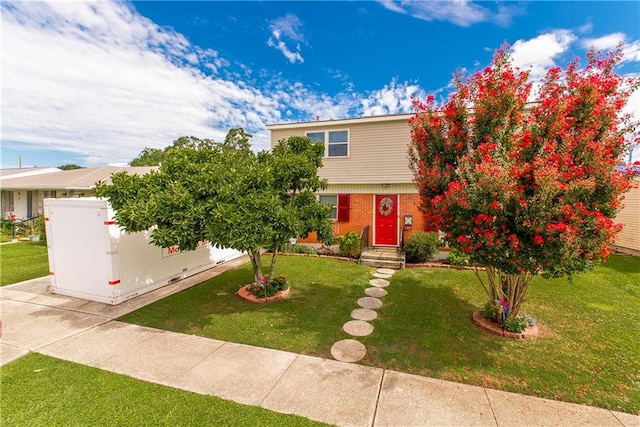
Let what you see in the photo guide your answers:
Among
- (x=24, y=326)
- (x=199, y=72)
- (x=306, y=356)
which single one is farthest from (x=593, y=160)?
(x=199, y=72)

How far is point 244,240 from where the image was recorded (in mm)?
5352

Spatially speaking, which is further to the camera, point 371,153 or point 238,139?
point 238,139

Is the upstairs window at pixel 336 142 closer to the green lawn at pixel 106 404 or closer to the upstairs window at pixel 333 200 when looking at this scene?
the upstairs window at pixel 333 200

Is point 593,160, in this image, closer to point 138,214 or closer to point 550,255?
point 550,255

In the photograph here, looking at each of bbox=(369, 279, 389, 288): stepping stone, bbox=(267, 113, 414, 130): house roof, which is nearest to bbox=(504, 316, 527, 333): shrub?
bbox=(369, 279, 389, 288): stepping stone

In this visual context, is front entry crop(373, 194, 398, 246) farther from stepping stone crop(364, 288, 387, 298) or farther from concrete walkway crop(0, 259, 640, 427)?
concrete walkway crop(0, 259, 640, 427)

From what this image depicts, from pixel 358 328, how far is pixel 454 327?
6.20 ft

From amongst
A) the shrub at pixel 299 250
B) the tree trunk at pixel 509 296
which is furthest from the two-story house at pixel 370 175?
the tree trunk at pixel 509 296

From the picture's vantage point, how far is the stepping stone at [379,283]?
8.06 m

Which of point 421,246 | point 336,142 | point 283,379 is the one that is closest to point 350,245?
point 421,246

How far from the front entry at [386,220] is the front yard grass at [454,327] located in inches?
127

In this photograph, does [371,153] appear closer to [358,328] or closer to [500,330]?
[358,328]

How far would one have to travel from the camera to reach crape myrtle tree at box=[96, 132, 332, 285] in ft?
17.7

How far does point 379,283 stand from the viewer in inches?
324
